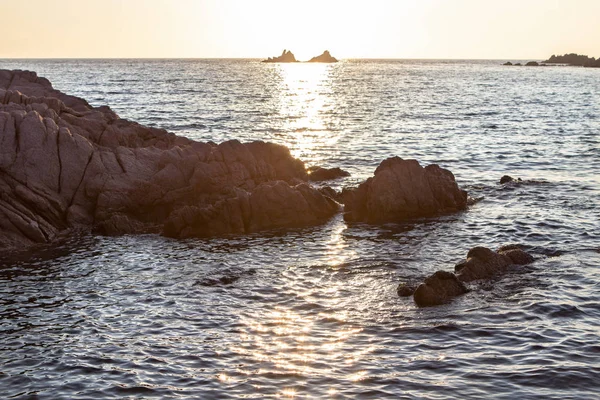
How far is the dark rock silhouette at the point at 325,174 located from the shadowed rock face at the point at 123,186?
18.1 ft

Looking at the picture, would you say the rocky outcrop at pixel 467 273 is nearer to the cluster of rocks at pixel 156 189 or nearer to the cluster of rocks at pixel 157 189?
the cluster of rocks at pixel 156 189

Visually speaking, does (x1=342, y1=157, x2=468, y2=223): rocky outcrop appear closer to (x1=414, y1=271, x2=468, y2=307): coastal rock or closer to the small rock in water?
the small rock in water

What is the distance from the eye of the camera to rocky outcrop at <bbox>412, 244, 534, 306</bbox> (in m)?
23.6

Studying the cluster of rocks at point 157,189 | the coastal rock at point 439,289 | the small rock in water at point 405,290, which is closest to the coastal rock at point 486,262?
the coastal rock at point 439,289

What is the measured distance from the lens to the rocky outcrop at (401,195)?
118ft

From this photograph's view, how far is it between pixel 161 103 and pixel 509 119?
50.5 m

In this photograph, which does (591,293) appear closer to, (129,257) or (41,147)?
(129,257)

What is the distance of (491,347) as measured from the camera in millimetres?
20250

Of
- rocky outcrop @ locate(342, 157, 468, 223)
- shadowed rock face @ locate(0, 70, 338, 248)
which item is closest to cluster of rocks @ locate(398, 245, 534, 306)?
rocky outcrop @ locate(342, 157, 468, 223)

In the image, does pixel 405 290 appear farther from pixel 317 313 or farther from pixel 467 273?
pixel 317 313

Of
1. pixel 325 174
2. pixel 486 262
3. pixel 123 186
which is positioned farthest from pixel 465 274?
pixel 325 174

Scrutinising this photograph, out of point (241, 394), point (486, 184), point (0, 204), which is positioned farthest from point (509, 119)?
point (241, 394)

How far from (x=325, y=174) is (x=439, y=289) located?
2290 cm

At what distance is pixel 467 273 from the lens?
84.3 ft
